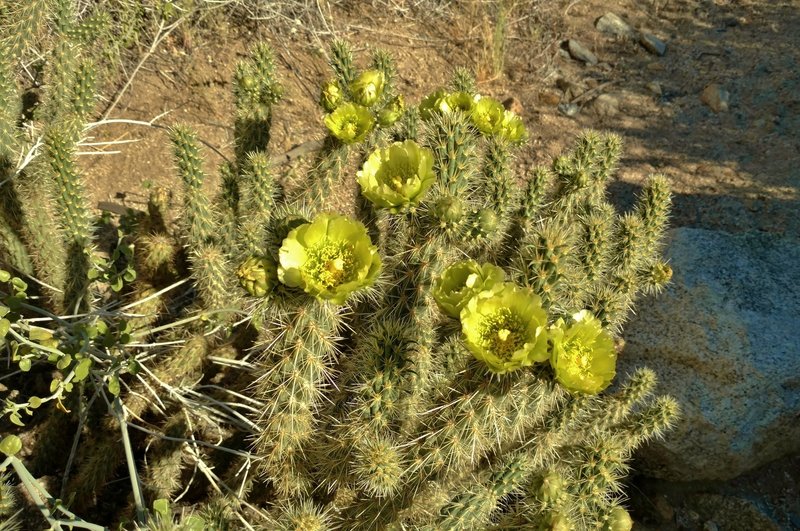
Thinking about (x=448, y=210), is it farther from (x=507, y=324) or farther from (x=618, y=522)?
(x=618, y=522)

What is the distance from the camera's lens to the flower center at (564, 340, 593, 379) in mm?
1922

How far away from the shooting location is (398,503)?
7.37ft

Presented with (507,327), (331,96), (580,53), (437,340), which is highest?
(331,96)

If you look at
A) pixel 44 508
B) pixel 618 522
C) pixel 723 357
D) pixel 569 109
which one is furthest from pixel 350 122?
pixel 569 109

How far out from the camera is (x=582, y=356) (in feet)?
6.49

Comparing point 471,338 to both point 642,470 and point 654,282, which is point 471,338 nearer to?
point 654,282

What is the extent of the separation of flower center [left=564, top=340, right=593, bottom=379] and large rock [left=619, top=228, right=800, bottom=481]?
1.53m

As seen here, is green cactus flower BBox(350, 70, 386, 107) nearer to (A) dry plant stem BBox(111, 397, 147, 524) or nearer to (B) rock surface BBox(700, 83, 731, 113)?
(A) dry plant stem BBox(111, 397, 147, 524)

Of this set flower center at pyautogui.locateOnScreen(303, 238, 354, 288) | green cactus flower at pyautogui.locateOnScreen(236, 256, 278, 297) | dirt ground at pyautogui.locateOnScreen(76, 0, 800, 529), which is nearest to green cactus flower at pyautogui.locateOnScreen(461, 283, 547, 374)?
flower center at pyautogui.locateOnScreen(303, 238, 354, 288)

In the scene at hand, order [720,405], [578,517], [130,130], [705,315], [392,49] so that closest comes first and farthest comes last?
1. [578,517]
2. [720,405]
3. [705,315]
4. [130,130]
5. [392,49]

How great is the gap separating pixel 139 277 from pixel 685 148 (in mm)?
4127

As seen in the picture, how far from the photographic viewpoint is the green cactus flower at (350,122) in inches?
93.9

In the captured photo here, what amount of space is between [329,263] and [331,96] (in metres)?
0.86

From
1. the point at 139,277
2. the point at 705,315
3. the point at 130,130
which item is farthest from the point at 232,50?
the point at 705,315
